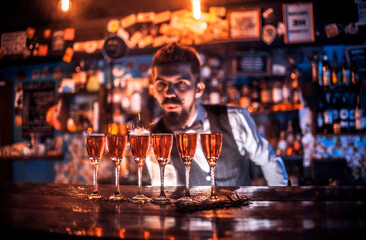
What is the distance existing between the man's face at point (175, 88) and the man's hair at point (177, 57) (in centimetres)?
3

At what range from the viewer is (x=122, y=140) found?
1246mm

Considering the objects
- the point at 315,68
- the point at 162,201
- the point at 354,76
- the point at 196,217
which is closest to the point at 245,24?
the point at 315,68

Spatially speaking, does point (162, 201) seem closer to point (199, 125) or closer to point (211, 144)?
point (211, 144)

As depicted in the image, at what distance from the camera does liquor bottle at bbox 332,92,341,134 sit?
394 centimetres

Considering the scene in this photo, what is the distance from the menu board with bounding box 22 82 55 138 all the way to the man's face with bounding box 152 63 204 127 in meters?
3.76

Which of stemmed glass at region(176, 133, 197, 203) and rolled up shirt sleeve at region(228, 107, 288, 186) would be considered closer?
stemmed glass at region(176, 133, 197, 203)

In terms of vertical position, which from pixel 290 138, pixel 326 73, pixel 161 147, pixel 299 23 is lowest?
pixel 290 138

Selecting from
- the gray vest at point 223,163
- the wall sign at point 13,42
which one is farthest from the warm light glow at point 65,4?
the wall sign at point 13,42

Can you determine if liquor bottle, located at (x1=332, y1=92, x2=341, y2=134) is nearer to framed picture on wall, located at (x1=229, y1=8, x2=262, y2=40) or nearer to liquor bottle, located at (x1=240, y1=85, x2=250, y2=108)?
liquor bottle, located at (x1=240, y1=85, x2=250, y2=108)

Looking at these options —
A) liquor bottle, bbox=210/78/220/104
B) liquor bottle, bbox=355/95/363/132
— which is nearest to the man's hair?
liquor bottle, bbox=210/78/220/104

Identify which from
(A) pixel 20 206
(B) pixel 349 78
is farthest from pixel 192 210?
(B) pixel 349 78

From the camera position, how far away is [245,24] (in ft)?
12.7

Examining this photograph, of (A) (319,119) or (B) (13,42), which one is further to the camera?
(B) (13,42)

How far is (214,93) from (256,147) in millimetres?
Answer: 1979
